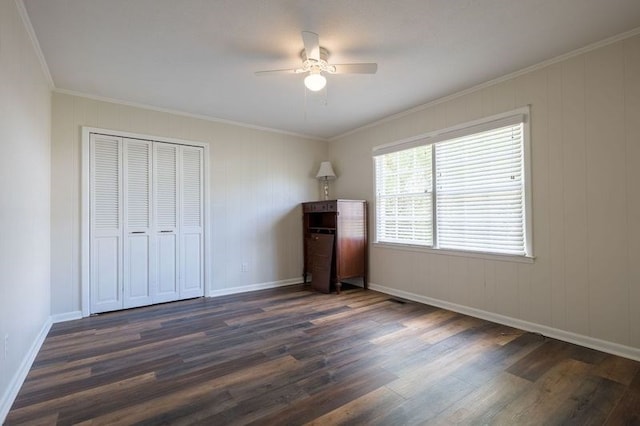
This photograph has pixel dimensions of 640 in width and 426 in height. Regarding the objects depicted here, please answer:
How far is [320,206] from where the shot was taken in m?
4.71

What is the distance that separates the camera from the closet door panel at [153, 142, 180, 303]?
13.0ft

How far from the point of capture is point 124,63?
2799 mm

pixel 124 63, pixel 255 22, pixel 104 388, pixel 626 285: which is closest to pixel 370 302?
pixel 626 285

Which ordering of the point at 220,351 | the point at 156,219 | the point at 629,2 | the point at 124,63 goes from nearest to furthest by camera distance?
the point at 629,2 → the point at 220,351 → the point at 124,63 → the point at 156,219

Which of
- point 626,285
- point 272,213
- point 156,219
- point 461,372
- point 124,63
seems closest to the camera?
point 461,372

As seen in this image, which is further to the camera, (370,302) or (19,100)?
(370,302)

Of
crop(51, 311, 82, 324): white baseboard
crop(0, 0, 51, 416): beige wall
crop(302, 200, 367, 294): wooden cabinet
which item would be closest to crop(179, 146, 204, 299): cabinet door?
crop(51, 311, 82, 324): white baseboard

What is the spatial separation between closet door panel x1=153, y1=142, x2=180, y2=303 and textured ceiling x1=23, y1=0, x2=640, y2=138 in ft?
2.40

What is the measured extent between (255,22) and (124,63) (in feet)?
4.64

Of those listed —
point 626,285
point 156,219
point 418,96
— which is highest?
point 418,96

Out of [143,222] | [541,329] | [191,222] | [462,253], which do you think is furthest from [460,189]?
[143,222]

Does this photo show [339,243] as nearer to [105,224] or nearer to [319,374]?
[319,374]

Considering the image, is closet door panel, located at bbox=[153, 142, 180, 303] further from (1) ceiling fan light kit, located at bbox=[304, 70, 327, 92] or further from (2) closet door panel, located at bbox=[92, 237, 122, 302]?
(1) ceiling fan light kit, located at bbox=[304, 70, 327, 92]

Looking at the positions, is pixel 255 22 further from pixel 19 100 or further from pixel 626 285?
pixel 626 285
